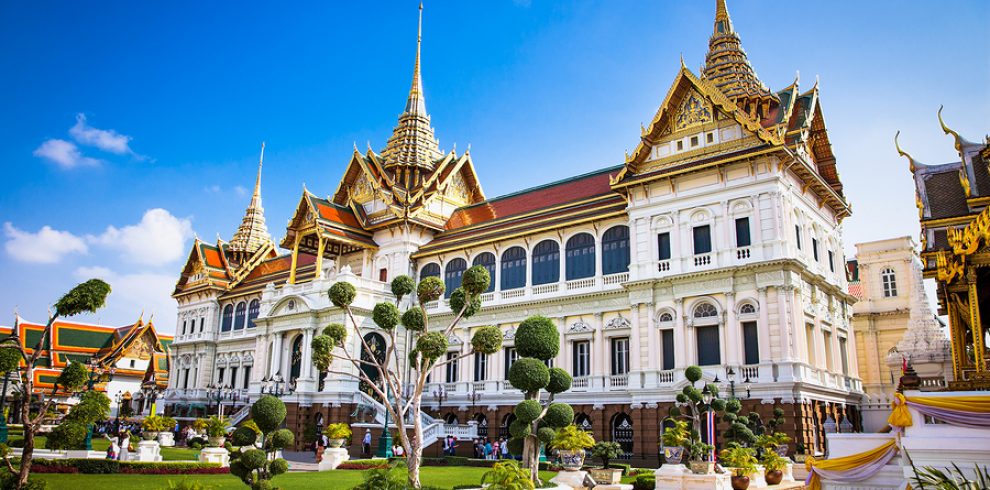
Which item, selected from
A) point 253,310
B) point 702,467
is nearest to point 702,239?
Result: point 702,467

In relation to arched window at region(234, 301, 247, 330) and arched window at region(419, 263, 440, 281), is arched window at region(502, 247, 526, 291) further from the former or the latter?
arched window at region(234, 301, 247, 330)

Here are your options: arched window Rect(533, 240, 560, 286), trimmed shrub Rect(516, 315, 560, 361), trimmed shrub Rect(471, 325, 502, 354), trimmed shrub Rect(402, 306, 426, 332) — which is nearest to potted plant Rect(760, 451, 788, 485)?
trimmed shrub Rect(516, 315, 560, 361)

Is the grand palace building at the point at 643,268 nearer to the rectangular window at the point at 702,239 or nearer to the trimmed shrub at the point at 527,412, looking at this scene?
the rectangular window at the point at 702,239

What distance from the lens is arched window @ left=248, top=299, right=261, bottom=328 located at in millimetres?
48181

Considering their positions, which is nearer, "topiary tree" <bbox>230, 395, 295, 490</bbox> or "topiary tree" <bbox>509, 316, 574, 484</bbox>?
"topiary tree" <bbox>230, 395, 295, 490</bbox>

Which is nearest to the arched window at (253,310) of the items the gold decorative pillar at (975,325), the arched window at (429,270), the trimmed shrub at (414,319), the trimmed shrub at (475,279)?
the arched window at (429,270)

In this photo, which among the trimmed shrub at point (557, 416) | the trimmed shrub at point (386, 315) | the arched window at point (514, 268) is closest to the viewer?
the trimmed shrub at point (386, 315)

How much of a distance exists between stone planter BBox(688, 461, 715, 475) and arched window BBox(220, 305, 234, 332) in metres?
39.4

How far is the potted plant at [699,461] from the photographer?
17547 mm

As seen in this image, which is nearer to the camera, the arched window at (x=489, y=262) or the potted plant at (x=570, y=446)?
the potted plant at (x=570, y=446)

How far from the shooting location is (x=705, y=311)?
26812 mm

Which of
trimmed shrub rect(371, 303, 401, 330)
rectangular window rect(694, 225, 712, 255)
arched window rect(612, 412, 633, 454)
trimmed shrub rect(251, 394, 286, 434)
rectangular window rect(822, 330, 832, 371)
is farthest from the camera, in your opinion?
rectangular window rect(822, 330, 832, 371)

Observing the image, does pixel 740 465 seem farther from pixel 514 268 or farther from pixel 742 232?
pixel 514 268

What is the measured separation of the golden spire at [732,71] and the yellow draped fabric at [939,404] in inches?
744
